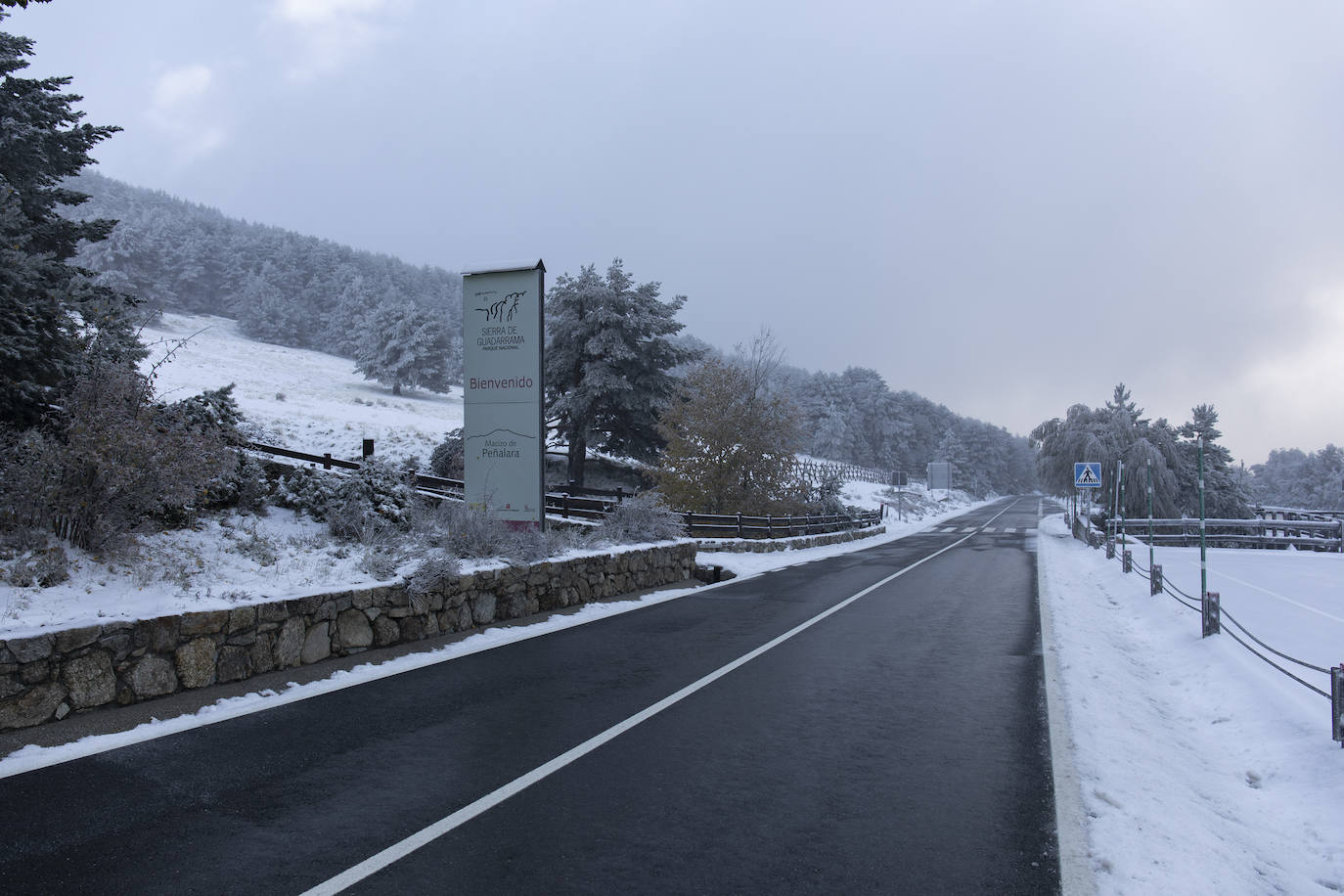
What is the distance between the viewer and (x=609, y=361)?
32906mm

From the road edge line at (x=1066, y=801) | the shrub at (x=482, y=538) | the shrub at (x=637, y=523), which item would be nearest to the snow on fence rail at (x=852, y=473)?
the shrub at (x=637, y=523)

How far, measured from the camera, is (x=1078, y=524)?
116ft

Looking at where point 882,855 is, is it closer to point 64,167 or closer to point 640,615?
point 640,615

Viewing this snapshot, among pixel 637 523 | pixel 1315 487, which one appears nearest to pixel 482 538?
pixel 637 523

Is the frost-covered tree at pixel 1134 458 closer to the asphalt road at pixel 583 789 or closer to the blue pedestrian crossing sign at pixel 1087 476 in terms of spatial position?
the blue pedestrian crossing sign at pixel 1087 476

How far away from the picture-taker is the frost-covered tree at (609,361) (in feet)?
110

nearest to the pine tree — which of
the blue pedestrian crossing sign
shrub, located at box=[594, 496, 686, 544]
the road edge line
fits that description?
shrub, located at box=[594, 496, 686, 544]

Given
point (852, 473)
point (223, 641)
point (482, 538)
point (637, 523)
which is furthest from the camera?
point (852, 473)

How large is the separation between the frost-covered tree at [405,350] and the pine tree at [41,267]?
153 feet

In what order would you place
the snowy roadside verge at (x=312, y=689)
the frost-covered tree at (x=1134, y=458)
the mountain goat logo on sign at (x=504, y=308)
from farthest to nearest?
the frost-covered tree at (x=1134, y=458) < the mountain goat logo on sign at (x=504, y=308) < the snowy roadside verge at (x=312, y=689)

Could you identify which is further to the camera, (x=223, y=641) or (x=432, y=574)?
(x=432, y=574)

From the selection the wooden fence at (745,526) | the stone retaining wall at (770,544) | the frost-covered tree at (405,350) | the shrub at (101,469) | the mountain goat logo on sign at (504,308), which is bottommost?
the stone retaining wall at (770,544)

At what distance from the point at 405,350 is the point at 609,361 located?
119ft

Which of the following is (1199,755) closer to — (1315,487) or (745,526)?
(745,526)
